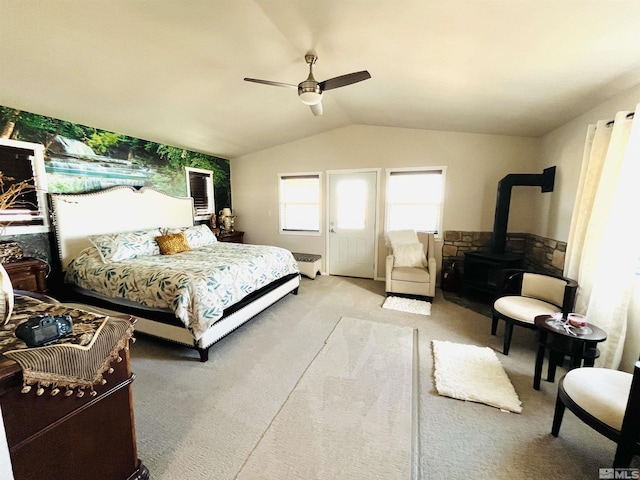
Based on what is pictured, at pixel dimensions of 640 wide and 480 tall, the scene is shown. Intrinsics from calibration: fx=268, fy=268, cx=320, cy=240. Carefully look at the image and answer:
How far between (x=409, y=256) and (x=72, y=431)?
3.96 metres

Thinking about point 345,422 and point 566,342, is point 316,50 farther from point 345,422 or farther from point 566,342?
point 566,342

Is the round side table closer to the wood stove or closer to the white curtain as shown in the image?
the white curtain

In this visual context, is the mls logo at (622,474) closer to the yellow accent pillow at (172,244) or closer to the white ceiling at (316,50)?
the white ceiling at (316,50)

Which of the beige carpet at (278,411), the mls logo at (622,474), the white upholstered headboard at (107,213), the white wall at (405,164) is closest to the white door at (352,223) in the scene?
the white wall at (405,164)

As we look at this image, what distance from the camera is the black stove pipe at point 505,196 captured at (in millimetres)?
3617

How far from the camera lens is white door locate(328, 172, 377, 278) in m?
4.90

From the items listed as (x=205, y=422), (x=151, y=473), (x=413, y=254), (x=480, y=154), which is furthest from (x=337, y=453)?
(x=480, y=154)

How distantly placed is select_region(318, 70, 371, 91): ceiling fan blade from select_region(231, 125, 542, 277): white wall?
2.49 m

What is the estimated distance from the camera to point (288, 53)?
8.26 ft

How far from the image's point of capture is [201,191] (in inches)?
204

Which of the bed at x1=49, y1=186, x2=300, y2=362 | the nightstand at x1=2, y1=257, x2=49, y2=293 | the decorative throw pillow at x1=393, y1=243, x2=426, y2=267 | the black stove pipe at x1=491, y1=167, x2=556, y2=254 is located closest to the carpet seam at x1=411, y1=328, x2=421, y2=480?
the decorative throw pillow at x1=393, y1=243, x2=426, y2=267

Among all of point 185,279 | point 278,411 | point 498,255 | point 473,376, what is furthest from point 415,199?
point 278,411

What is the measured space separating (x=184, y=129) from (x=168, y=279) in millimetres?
2444

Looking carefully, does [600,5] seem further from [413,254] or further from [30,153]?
[30,153]
